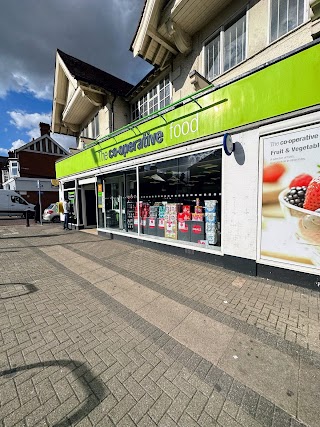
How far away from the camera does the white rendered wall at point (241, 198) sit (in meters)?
4.53

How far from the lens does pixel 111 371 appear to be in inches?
86.2

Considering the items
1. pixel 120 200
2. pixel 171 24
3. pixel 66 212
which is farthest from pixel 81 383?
pixel 66 212

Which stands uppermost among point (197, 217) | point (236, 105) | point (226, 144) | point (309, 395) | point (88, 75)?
point (88, 75)

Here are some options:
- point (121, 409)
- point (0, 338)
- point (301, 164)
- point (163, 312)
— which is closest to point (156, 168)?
point (301, 164)

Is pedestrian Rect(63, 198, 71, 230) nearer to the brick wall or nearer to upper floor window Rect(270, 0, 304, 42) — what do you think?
upper floor window Rect(270, 0, 304, 42)

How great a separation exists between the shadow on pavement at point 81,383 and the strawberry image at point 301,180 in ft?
14.8

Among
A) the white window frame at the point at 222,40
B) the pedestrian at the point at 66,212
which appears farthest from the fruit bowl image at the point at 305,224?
the pedestrian at the point at 66,212

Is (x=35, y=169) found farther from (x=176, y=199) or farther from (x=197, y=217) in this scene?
(x=197, y=217)

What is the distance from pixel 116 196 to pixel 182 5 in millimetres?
7275

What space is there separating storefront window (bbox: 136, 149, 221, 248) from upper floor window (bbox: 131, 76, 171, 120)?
4.00 meters

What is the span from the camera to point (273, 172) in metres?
4.28

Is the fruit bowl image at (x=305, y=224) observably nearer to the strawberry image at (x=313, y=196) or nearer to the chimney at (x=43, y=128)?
the strawberry image at (x=313, y=196)

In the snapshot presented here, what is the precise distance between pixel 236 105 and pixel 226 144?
0.95 metres

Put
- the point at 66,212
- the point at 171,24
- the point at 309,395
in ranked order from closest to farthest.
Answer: the point at 309,395 < the point at 171,24 < the point at 66,212
